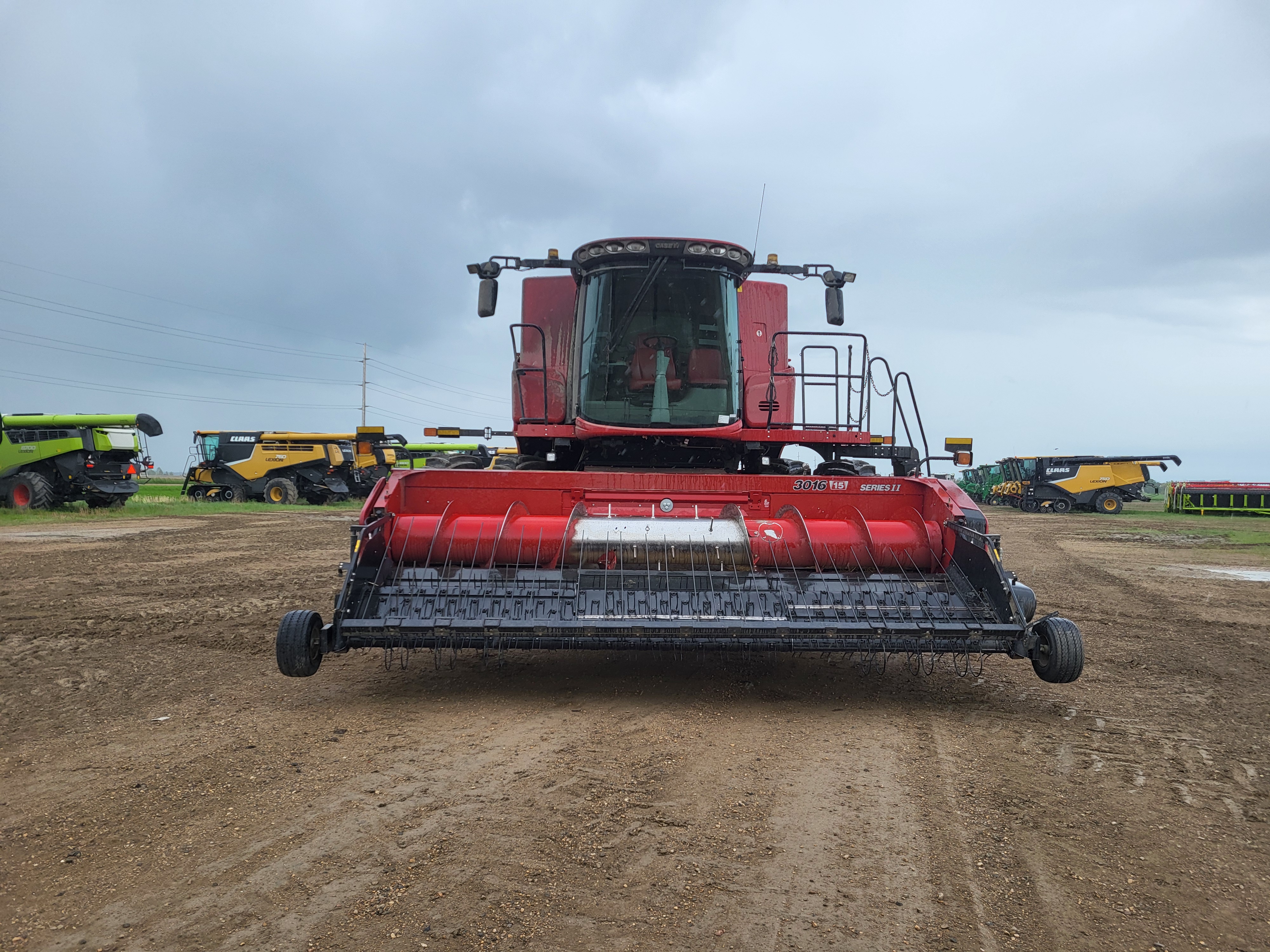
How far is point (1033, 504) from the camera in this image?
1416 inches

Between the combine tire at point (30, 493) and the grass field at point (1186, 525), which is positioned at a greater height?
the combine tire at point (30, 493)

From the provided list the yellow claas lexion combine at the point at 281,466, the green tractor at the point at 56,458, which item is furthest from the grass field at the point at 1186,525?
the green tractor at the point at 56,458

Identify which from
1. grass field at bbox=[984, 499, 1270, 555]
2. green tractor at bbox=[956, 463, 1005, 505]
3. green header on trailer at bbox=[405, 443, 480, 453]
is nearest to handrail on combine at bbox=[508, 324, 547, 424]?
grass field at bbox=[984, 499, 1270, 555]

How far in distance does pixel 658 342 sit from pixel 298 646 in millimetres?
3542

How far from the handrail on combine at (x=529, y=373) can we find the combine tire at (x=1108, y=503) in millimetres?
33588

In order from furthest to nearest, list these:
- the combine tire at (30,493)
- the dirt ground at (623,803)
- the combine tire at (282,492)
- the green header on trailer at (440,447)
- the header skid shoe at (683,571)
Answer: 1. the green header on trailer at (440,447)
2. the combine tire at (282,492)
3. the combine tire at (30,493)
4. the header skid shoe at (683,571)
5. the dirt ground at (623,803)

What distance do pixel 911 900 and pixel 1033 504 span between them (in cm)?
3717

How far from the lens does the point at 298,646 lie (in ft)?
14.2

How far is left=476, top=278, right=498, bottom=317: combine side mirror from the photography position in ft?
22.8

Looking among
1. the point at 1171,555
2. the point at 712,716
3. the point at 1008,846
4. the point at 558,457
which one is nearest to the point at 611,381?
the point at 558,457

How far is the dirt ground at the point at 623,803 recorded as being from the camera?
7.73 feet

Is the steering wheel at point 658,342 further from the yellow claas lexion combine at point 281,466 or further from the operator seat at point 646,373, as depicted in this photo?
the yellow claas lexion combine at point 281,466

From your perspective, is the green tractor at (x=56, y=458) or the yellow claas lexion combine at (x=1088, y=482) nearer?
the green tractor at (x=56, y=458)

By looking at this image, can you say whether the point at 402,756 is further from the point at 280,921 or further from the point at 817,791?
the point at 817,791
